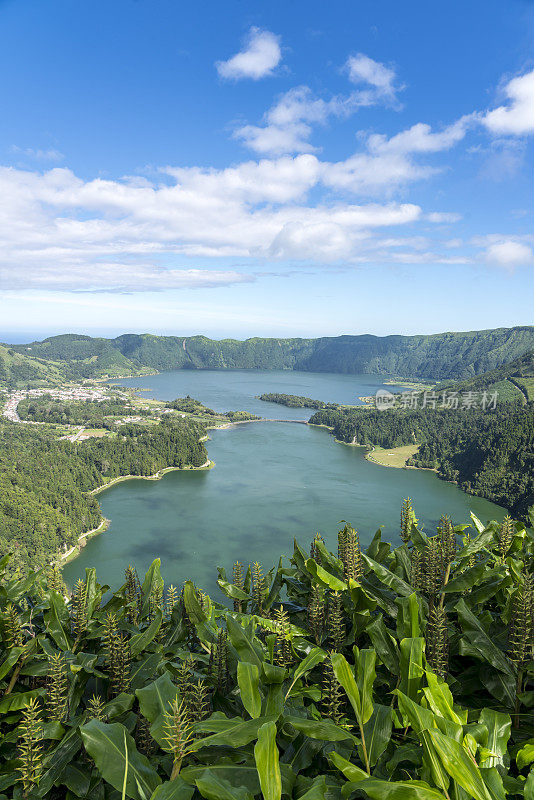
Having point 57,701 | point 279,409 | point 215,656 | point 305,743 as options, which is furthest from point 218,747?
point 279,409

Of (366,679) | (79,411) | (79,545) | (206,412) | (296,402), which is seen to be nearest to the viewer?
(366,679)

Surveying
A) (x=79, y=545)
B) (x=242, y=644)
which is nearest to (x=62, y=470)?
(x=79, y=545)

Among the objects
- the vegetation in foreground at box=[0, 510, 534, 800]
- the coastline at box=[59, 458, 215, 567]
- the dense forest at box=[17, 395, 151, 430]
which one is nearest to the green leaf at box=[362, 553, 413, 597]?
the vegetation in foreground at box=[0, 510, 534, 800]

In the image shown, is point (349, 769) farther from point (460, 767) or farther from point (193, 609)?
point (193, 609)

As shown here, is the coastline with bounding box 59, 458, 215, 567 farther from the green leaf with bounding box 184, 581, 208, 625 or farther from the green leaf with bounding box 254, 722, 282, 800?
the green leaf with bounding box 254, 722, 282, 800

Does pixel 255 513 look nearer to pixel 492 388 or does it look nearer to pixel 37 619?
pixel 37 619

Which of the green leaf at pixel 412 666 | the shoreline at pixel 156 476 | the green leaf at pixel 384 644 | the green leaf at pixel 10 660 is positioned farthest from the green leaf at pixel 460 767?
the shoreline at pixel 156 476
